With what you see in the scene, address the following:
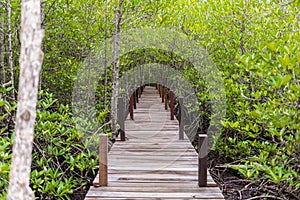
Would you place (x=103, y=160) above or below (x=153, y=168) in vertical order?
above

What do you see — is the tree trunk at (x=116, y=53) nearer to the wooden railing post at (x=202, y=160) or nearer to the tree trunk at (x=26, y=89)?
the wooden railing post at (x=202, y=160)

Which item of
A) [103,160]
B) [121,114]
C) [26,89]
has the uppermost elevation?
[26,89]

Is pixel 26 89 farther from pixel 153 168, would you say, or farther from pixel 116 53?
pixel 116 53

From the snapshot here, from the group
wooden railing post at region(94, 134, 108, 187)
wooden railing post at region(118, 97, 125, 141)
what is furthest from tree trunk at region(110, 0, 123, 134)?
wooden railing post at region(94, 134, 108, 187)

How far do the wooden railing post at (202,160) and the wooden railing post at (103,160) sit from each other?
0.87 meters

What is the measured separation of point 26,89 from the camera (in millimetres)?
1436

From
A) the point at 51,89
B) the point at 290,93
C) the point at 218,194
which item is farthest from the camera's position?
the point at 51,89

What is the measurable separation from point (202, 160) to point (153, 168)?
0.88m

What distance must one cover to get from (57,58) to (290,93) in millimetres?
4012

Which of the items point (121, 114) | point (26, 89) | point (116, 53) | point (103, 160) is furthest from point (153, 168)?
point (26, 89)

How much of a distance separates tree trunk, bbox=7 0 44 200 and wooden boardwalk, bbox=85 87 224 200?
2.11 meters

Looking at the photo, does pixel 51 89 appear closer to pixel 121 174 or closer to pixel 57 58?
pixel 57 58

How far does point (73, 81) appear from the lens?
19.6ft

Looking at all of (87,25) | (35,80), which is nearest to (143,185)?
(35,80)
